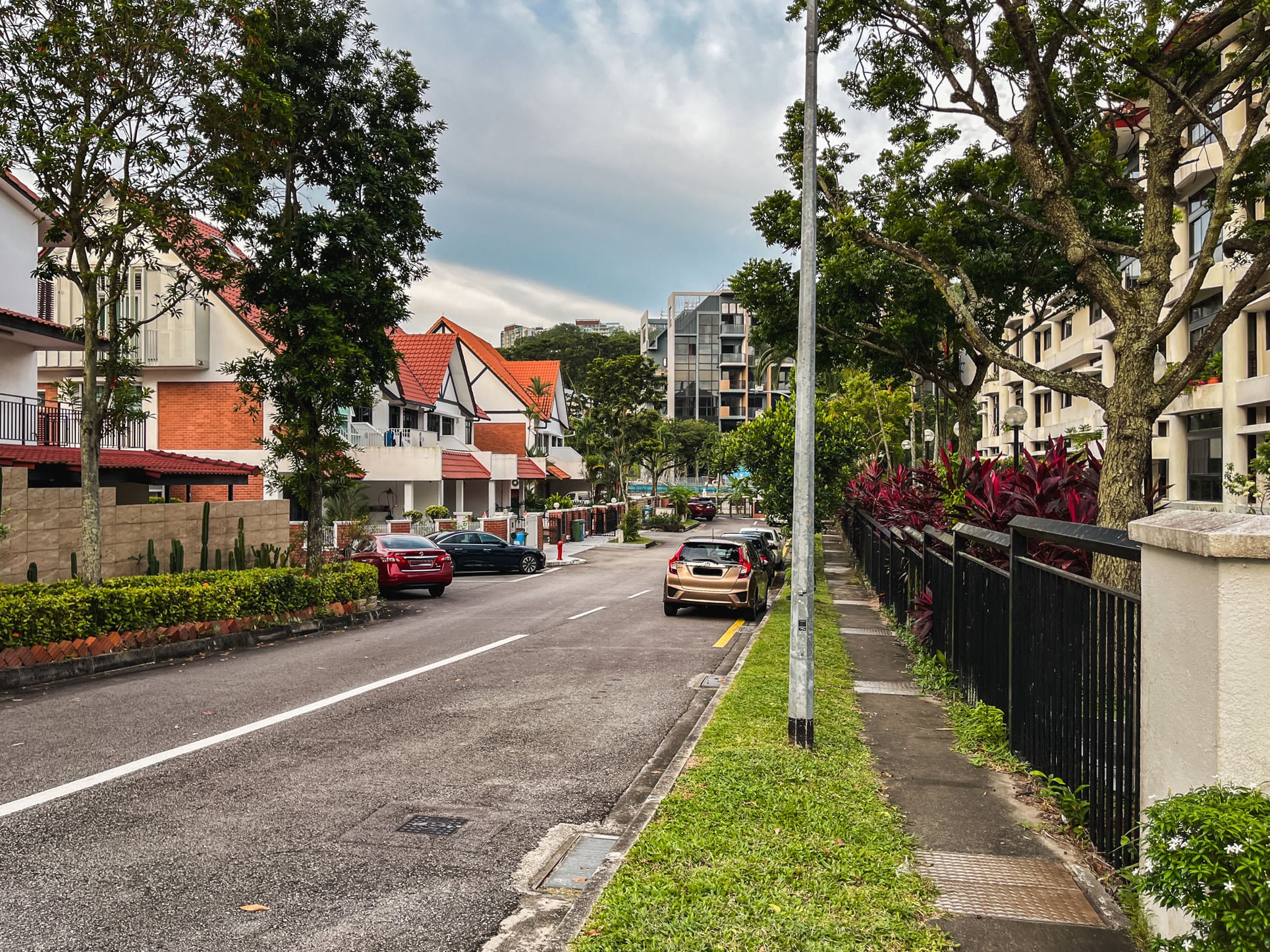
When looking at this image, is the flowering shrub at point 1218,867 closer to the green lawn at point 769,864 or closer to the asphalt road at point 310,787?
the green lawn at point 769,864

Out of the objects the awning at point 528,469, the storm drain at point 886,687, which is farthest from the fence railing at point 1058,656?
the awning at point 528,469

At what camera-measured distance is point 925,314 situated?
66.2 ft

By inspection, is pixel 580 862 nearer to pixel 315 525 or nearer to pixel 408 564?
pixel 315 525

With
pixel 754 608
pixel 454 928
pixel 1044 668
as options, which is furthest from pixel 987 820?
pixel 754 608

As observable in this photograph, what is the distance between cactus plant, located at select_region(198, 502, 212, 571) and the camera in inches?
738

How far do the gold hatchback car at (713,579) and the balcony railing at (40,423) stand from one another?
1110cm

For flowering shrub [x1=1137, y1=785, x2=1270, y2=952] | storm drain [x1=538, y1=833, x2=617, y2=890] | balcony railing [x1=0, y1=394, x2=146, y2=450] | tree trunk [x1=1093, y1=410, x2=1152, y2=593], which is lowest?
storm drain [x1=538, y1=833, x2=617, y2=890]

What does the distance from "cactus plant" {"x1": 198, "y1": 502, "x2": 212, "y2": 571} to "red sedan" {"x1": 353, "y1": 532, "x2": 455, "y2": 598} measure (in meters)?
4.20

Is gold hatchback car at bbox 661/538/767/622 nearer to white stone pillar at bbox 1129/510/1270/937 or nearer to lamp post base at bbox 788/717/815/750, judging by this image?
lamp post base at bbox 788/717/815/750

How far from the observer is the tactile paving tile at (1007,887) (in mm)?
4543

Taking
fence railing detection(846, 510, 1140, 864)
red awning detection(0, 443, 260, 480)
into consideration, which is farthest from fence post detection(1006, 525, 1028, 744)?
red awning detection(0, 443, 260, 480)

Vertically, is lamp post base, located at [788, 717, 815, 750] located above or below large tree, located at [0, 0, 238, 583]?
below

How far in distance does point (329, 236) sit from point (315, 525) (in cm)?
582

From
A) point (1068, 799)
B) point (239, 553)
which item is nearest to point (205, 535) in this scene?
point (239, 553)
